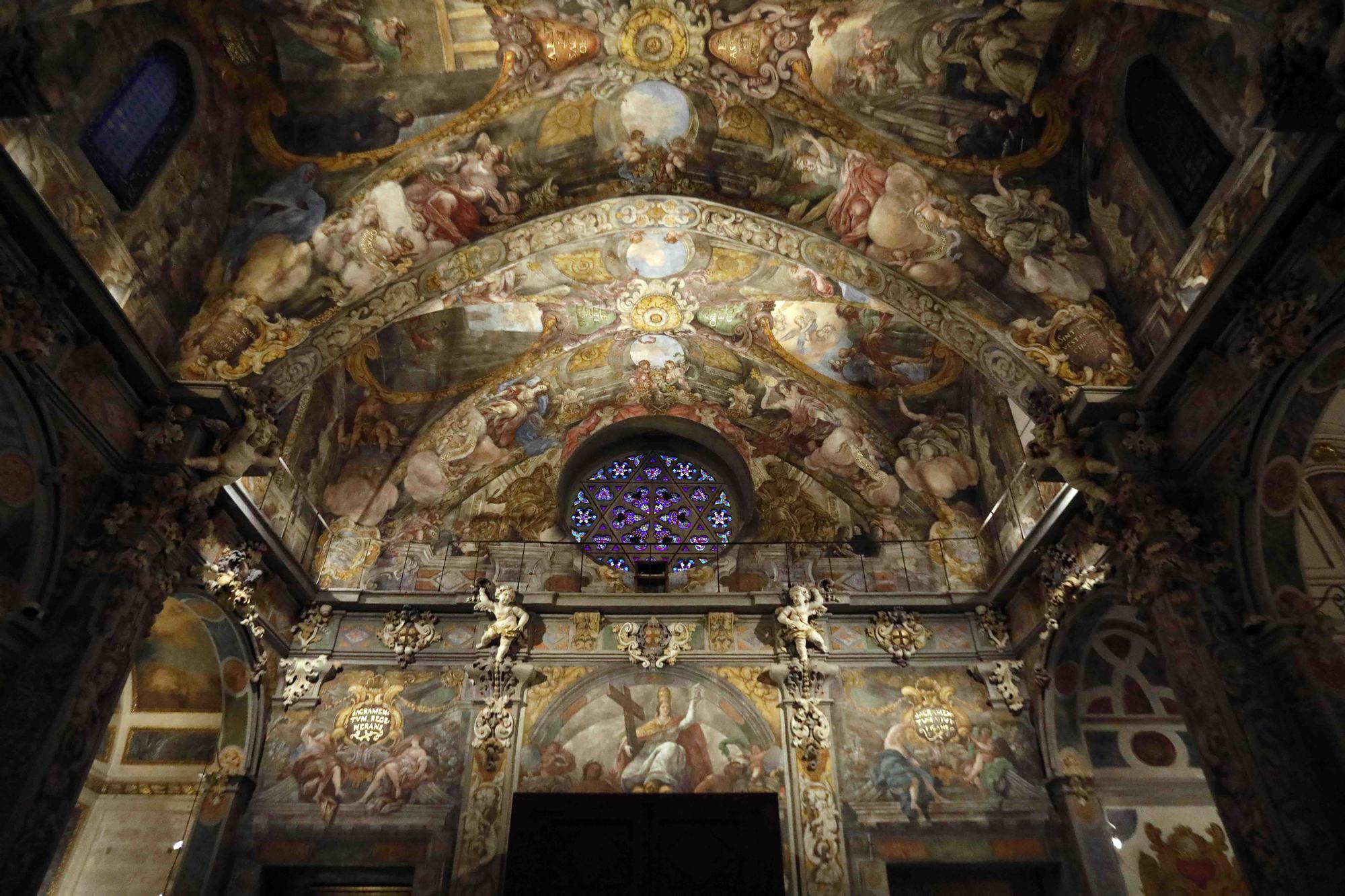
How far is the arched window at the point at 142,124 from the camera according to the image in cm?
729

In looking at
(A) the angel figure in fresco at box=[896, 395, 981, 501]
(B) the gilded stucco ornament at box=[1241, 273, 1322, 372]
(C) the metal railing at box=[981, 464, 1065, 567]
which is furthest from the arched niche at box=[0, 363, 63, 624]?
(A) the angel figure in fresco at box=[896, 395, 981, 501]

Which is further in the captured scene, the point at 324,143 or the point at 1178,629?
the point at 324,143

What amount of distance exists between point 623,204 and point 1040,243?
5206 millimetres

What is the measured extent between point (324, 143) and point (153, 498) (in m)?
4.53

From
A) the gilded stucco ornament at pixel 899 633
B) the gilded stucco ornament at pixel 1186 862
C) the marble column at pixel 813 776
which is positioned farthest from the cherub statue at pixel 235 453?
the gilded stucco ornament at pixel 1186 862

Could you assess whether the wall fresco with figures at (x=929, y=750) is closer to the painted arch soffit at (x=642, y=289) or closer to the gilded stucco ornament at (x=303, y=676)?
the painted arch soffit at (x=642, y=289)

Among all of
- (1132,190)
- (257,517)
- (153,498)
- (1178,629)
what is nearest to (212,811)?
(257,517)

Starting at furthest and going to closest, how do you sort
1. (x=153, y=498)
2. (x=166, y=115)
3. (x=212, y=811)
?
(x=212, y=811) < (x=166, y=115) < (x=153, y=498)

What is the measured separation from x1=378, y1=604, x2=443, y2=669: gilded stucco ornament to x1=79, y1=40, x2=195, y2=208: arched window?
6.26 meters

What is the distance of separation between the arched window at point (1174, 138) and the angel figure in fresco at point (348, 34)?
767cm

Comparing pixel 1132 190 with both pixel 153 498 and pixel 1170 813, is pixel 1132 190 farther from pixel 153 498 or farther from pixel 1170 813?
pixel 153 498

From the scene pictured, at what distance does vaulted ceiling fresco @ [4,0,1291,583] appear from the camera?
845cm

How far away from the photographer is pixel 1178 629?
A: 686 cm

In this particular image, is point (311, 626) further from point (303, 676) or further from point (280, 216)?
point (280, 216)
